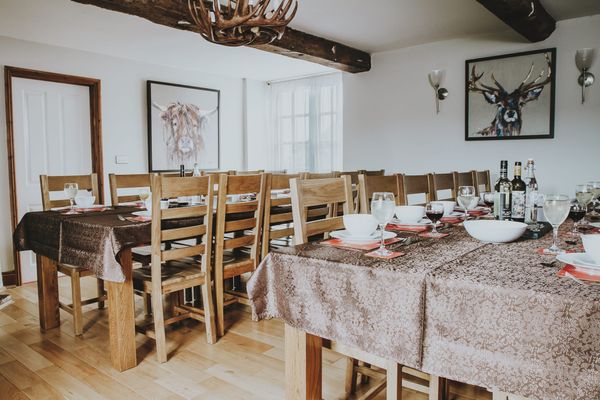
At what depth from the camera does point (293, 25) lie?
3969 mm

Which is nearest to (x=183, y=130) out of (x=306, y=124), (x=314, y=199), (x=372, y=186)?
(x=306, y=124)

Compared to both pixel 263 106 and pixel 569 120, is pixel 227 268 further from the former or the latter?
pixel 263 106

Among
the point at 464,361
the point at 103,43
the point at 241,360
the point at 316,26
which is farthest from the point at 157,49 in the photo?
the point at 464,361

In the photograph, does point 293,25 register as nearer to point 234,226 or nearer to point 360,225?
point 234,226

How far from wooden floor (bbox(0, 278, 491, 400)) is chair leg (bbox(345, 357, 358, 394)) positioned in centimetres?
6

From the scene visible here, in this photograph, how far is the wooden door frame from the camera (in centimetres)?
396

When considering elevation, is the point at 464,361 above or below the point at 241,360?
above

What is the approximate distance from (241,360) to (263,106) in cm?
484

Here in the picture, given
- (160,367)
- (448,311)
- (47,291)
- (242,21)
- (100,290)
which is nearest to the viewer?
(448,311)

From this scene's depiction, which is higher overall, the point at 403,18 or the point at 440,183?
the point at 403,18

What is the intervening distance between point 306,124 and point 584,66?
3370mm

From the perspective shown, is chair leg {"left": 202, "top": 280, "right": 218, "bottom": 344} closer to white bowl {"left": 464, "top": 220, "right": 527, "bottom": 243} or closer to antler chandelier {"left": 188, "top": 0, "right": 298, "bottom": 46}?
antler chandelier {"left": 188, "top": 0, "right": 298, "bottom": 46}

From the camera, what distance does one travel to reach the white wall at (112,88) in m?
4.02

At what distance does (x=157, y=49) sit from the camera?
4559 millimetres
